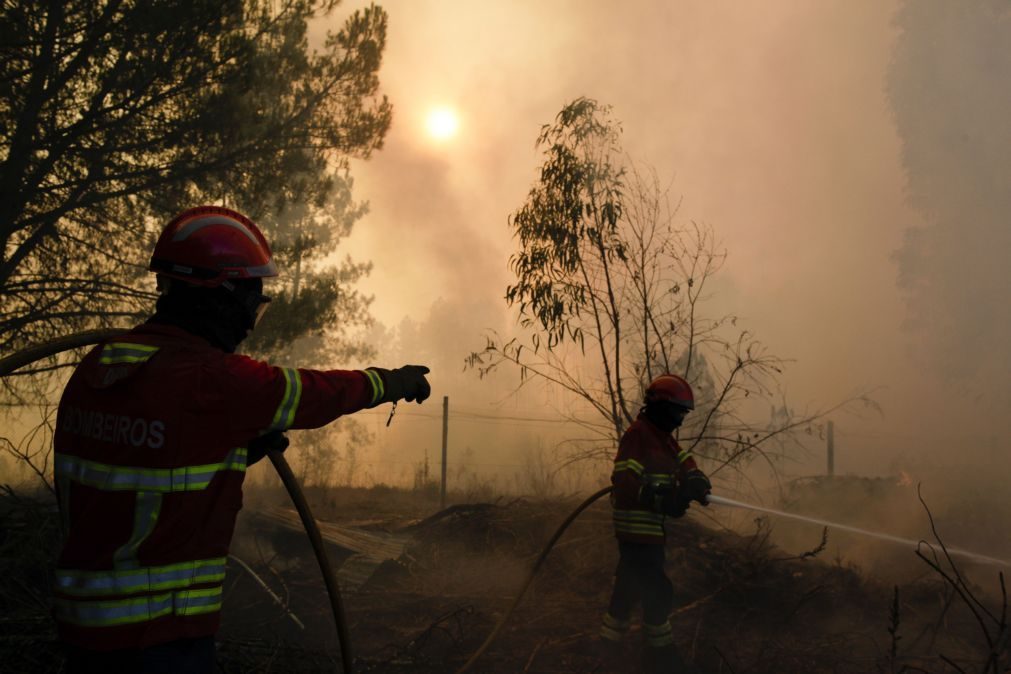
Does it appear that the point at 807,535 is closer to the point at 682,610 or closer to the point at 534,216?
the point at 682,610

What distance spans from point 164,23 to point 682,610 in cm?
737

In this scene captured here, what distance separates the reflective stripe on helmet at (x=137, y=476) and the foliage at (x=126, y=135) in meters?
5.84

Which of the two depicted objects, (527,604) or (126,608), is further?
(527,604)

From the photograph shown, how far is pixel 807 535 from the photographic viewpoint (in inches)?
372

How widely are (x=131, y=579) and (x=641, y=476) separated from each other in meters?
3.56

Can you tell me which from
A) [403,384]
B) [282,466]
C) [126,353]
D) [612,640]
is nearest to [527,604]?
[612,640]

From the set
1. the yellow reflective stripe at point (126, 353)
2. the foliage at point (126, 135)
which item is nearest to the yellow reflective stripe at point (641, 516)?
the yellow reflective stripe at point (126, 353)

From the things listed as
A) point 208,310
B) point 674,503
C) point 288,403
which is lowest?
point 674,503

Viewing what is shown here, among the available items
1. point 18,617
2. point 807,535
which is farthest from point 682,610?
point 18,617

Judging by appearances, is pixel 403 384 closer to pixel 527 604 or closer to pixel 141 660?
pixel 141 660

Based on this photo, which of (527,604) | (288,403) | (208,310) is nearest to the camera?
(288,403)

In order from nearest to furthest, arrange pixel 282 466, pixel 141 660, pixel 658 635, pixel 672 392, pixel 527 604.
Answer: pixel 141 660
pixel 282 466
pixel 658 635
pixel 672 392
pixel 527 604

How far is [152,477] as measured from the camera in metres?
1.91

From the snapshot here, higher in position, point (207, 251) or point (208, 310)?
point (207, 251)
